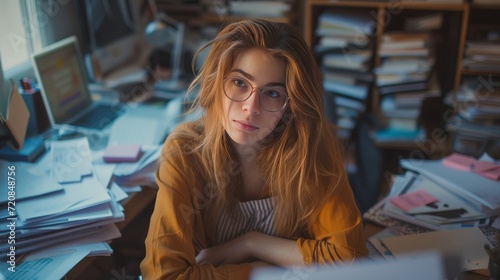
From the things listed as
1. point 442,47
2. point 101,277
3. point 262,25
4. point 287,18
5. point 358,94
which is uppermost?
point 262,25

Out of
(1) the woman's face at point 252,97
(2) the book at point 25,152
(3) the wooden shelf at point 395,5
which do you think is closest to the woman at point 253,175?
(1) the woman's face at point 252,97

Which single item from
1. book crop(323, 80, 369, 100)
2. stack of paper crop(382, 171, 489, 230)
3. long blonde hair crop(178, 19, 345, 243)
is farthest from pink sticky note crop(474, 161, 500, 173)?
book crop(323, 80, 369, 100)

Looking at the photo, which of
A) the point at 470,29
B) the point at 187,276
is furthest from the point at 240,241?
the point at 470,29

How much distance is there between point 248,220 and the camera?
1.39m

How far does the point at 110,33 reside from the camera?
235 cm

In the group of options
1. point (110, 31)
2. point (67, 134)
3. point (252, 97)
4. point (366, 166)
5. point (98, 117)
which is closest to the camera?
point (252, 97)

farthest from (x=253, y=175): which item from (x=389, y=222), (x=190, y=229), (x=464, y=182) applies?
(x=464, y=182)

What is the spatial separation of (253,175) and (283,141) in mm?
139

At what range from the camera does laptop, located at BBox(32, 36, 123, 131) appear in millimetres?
1861

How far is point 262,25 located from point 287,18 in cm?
146

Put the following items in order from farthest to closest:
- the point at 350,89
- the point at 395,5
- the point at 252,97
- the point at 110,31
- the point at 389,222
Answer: the point at 350,89 → the point at 395,5 → the point at 110,31 → the point at 389,222 → the point at 252,97

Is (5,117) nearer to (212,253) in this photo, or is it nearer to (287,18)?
(212,253)

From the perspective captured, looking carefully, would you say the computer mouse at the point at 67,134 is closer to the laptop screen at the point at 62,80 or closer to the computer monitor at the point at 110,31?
the laptop screen at the point at 62,80

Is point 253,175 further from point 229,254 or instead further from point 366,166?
point 366,166
